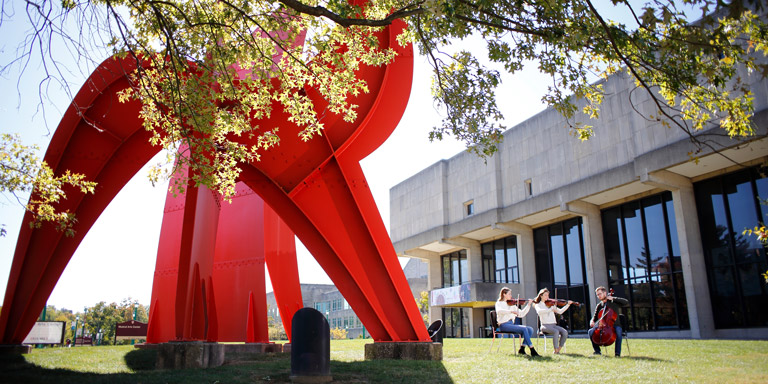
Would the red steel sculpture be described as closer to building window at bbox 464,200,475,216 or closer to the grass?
the grass

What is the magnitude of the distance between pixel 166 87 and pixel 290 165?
391 cm

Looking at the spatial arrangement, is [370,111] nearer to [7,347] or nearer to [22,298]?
[22,298]

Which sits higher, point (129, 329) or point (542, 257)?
point (542, 257)

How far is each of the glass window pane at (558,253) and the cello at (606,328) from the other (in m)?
20.8

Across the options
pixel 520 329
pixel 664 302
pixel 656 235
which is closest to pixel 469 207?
pixel 656 235

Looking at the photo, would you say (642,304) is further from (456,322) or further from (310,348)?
(310,348)

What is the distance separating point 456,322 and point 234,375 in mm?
33274

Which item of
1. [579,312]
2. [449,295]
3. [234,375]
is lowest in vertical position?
[234,375]

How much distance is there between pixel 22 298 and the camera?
1124cm

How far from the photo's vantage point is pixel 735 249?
70.1 ft

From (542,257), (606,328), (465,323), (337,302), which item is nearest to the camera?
(606,328)

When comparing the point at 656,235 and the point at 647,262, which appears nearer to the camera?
the point at 656,235

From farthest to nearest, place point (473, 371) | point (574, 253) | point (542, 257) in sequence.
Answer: point (542, 257)
point (574, 253)
point (473, 371)

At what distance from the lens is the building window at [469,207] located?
34.9 m
